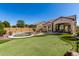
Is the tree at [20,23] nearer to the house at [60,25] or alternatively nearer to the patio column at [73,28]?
the house at [60,25]

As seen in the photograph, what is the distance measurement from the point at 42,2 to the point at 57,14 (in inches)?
8.8

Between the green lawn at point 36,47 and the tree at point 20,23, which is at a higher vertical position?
the tree at point 20,23

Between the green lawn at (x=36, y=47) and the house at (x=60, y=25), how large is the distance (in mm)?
99

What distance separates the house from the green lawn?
0.33 feet

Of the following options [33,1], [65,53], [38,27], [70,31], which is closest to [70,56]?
[65,53]

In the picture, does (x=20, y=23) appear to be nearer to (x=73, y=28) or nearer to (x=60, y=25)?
(x=60, y=25)

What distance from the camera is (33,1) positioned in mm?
3260

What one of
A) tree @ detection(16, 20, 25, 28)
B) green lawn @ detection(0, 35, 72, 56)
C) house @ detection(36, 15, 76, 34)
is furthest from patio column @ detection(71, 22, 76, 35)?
tree @ detection(16, 20, 25, 28)

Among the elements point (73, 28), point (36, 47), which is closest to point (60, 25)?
point (73, 28)

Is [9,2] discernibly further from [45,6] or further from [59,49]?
[59,49]

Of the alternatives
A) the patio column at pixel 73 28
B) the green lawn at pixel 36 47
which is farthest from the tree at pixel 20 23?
the patio column at pixel 73 28

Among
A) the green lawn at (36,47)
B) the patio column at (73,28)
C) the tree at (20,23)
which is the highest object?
the tree at (20,23)

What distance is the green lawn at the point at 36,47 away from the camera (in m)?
3.28

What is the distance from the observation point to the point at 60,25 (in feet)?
11.0
